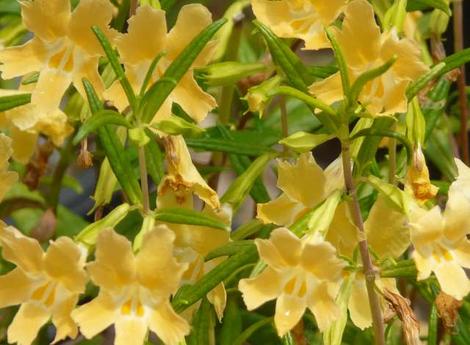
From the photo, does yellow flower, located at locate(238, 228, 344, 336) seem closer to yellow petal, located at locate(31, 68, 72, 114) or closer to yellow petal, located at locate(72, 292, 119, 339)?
yellow petal, located at locate(72, 292, 119, 339)

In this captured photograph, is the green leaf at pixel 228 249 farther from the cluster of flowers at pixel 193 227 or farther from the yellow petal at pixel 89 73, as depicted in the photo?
the yellow petal at pixel 89 73

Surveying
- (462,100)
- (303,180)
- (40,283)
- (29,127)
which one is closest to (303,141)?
(303,180)

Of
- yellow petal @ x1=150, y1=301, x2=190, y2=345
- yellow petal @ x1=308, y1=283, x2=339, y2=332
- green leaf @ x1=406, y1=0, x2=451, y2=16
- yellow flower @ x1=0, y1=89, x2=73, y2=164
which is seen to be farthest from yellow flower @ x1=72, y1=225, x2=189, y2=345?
green leaf @ x1=406, y1=0, x2=451, y2=16

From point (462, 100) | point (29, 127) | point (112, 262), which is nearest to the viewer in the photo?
point (112, 262)

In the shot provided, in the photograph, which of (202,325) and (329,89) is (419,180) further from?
(202,325)

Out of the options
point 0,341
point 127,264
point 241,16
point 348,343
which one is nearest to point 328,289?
point 127,264

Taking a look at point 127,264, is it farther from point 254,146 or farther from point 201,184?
point 254,146
